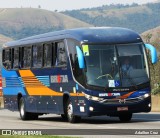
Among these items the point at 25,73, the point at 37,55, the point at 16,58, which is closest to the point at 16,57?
the point at 16,58

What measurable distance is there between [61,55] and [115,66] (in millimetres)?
2342

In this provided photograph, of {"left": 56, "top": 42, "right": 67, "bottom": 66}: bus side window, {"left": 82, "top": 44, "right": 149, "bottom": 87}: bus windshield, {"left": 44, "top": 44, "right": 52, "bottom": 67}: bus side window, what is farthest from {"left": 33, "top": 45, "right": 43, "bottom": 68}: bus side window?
{"left": 82, "top": 44, "right": 149, "bottom": 87}: bus windshield

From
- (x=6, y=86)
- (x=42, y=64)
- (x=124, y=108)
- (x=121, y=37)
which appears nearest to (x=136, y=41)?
(x=121, y=37)

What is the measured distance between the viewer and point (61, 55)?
27.4 metres

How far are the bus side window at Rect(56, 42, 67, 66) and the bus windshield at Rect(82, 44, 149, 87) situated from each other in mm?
1416

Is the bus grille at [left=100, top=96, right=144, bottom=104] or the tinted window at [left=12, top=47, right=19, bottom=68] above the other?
the tinted window at [left=12, top=47, right=19, bottom=68]

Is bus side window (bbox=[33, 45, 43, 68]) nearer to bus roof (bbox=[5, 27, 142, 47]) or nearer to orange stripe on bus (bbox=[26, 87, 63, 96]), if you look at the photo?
orange stripe on bus (bbox=[26, 87, 63, 96])

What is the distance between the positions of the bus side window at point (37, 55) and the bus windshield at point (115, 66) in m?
4.12

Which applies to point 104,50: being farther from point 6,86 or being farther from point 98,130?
point 6,86

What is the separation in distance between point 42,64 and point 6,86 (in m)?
5.63

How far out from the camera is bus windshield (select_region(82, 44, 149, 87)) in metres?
25.7

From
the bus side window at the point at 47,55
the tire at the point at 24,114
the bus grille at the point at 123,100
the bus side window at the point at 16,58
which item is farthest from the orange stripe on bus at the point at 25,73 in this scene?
the bus grille at the point at 123,100

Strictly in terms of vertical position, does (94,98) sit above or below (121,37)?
below

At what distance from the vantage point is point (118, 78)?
25812mm
